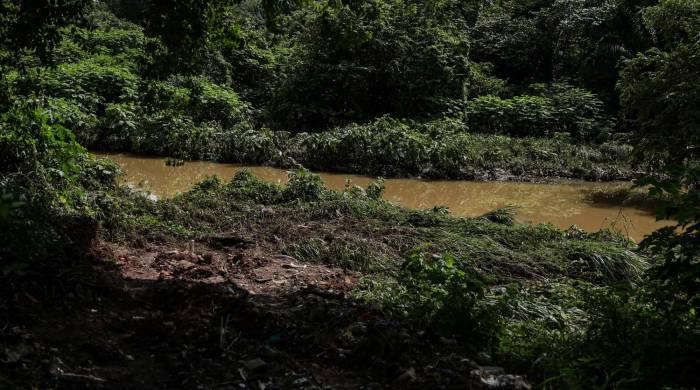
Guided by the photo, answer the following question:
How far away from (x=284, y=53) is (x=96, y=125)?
10.3 meters

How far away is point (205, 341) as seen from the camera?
14.4 feet

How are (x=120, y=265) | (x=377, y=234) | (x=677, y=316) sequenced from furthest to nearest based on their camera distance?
(x=377, y=234)
(x=120, y=265)
(x=677, y=316)

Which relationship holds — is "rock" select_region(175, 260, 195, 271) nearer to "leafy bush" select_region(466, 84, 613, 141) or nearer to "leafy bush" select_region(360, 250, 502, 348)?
"leafy bush" select_region(360, 250, 502, 348)

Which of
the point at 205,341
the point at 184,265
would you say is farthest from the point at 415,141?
the point at 205,341

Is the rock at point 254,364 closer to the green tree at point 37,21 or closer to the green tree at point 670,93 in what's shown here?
the green tree at point 37,21

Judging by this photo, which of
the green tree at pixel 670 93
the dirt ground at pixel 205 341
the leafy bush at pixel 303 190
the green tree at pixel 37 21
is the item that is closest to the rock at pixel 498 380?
the dirt ground at pixel 205 341

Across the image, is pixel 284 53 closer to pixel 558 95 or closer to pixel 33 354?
pixel 558 95

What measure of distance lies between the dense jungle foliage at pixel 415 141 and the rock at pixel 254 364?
138cm

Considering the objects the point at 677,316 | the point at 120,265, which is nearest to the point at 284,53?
the point at 120,265

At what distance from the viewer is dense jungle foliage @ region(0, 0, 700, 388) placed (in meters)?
4.61

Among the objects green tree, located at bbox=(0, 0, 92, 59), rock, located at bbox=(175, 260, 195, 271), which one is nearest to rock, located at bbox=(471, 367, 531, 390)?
rock, located at bbox=(175, 260, 195, 271)

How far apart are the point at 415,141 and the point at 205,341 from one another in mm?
11227

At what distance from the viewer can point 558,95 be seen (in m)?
20.5

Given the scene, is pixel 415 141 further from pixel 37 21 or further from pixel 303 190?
pixel 37 21
